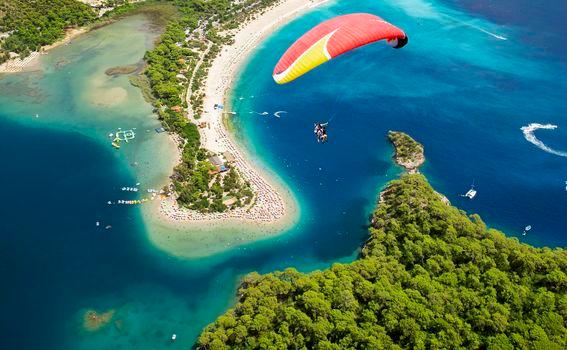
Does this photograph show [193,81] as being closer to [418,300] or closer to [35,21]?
[35,21]

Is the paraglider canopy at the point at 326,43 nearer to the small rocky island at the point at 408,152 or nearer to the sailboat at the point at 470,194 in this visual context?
the small rocky island at the point at 408,152

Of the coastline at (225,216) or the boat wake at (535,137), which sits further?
the boat wake at (535,137)

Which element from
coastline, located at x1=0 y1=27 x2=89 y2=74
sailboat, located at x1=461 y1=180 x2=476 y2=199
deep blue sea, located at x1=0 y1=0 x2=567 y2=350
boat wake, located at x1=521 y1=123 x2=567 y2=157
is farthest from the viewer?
coastline, located at x1=0 y1=27 x2=89 y2=74

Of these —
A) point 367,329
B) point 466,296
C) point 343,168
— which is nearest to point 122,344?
point 367,329

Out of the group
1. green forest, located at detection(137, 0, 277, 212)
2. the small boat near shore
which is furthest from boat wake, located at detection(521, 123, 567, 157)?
green forest, located at detection(137, 0, 277, 212)

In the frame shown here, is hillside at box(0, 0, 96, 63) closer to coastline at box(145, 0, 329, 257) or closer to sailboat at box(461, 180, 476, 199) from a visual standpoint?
coastline at box(145, 0, 329, 257)

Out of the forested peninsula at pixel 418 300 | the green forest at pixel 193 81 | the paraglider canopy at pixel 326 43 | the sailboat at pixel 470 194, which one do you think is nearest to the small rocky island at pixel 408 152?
the sailboat at pixel 470 194
